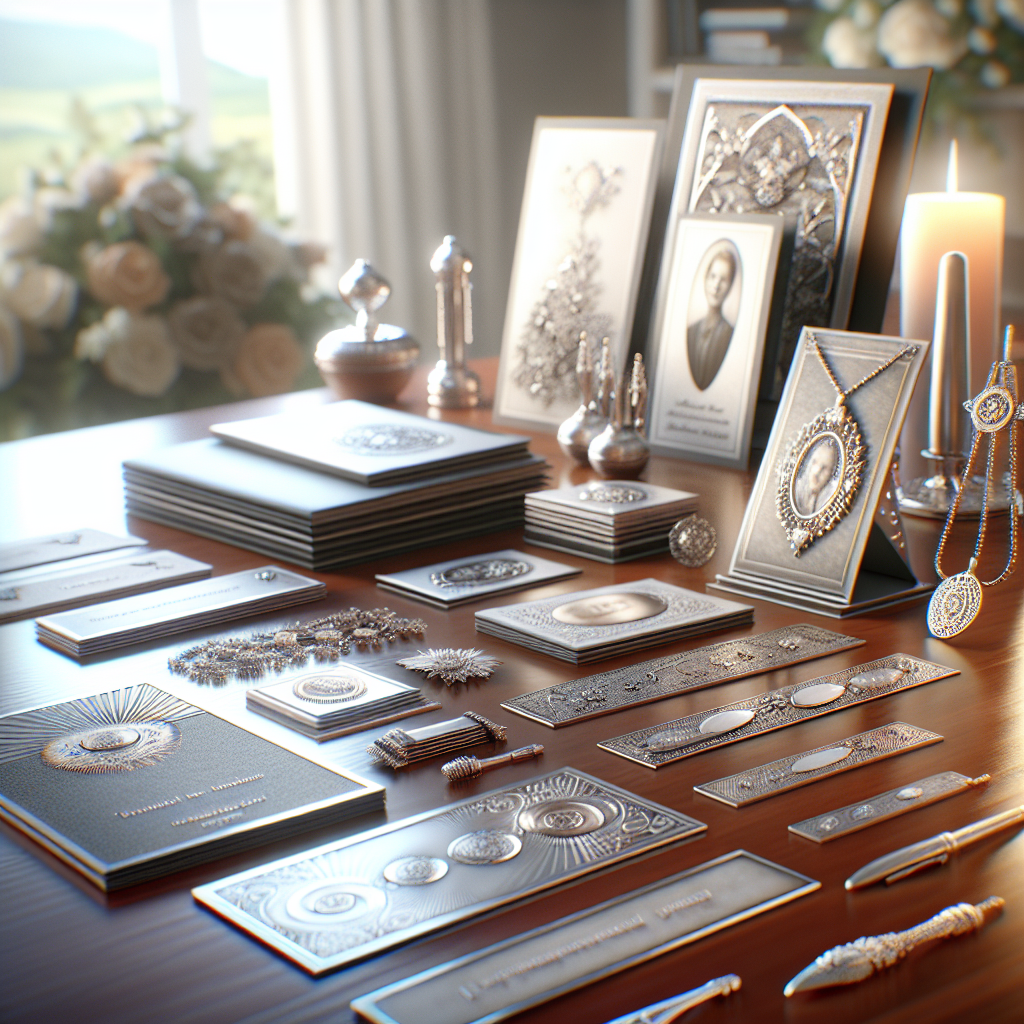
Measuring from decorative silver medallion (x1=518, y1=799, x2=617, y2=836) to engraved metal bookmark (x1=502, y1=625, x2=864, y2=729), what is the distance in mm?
119

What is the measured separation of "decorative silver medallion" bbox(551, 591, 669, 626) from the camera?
1050 mm

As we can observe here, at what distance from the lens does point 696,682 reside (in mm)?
944

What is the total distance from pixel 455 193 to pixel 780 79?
7.59 feet

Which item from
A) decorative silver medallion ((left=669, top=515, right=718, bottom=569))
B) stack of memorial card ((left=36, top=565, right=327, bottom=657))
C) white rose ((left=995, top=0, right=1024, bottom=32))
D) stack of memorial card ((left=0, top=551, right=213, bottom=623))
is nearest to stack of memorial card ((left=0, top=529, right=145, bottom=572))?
stack of memorial card ((left=0, top=551, right=213, bottom=623))

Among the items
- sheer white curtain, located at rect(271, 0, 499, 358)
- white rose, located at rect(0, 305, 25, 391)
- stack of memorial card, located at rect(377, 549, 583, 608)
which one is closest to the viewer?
stack of memorial card, located at rect(377, 549, 583, 608)

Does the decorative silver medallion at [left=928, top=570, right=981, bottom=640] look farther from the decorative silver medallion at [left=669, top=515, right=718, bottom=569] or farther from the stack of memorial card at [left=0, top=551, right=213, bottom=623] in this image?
the stack of memorial card at [left=0, top=551, right=213, bottom=623]

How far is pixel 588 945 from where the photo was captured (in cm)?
63

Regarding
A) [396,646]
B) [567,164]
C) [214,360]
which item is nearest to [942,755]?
[396,646]

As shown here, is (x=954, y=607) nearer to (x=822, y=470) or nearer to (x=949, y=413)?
(x=822, y=470)

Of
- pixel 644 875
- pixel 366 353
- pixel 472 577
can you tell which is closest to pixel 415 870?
pixel 644 875

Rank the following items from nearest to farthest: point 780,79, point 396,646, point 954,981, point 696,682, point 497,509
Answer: point 954,981
point 696,682
point 396,646
point 497,509
point 780,79

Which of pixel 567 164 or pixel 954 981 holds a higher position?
pixel 567 164

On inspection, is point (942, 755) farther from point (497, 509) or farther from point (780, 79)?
point (780, 79)

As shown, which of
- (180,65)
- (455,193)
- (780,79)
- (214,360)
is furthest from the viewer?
(455,193)
